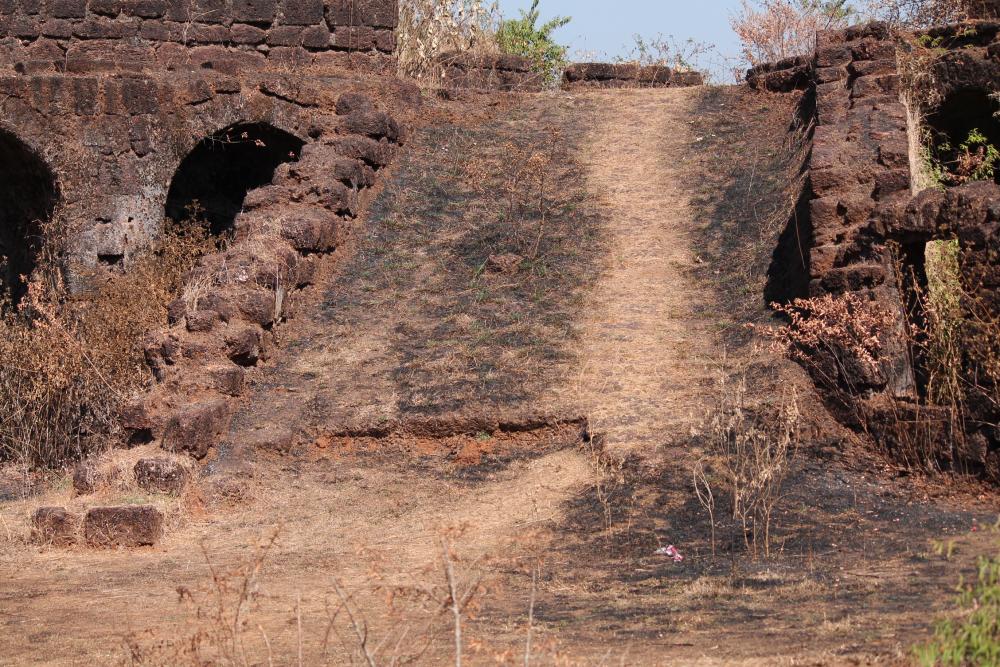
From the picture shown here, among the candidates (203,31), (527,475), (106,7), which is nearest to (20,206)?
(106,7)

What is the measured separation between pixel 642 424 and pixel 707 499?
43.6 inches

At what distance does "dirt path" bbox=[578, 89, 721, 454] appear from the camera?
8414 mm

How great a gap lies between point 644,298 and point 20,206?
6.53 metres

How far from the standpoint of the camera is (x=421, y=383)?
905 centimetres

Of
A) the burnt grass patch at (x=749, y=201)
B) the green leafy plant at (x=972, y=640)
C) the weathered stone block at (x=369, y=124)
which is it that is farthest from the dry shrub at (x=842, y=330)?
the weathered stone block at (x=369, y=124)

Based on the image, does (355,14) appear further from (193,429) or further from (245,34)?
(193,429)

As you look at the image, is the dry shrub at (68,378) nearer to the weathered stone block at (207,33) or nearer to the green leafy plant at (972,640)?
the weathered stone block at (207,33)

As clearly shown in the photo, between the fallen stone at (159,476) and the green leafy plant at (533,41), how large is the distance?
34.3 feet

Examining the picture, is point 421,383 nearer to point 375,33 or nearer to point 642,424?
point 642,424

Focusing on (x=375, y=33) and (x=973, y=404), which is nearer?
(x=973, y=404)

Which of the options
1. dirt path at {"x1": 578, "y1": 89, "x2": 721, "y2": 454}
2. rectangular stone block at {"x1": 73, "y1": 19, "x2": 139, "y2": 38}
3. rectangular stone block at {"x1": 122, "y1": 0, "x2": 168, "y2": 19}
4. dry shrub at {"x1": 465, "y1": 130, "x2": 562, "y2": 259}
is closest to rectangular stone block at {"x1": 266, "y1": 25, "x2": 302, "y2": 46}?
rectangular stone block at {"x1": 122, "y1": 0, "x2": 168, "y2": 19}

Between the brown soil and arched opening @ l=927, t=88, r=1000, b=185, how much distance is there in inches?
54.7

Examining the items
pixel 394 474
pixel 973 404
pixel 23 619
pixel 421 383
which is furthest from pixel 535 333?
pixel 23 619

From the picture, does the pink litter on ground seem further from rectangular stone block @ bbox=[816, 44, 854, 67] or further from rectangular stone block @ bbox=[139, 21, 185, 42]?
rectangular stone block @ bbox=[139, 21, 185, 42]
